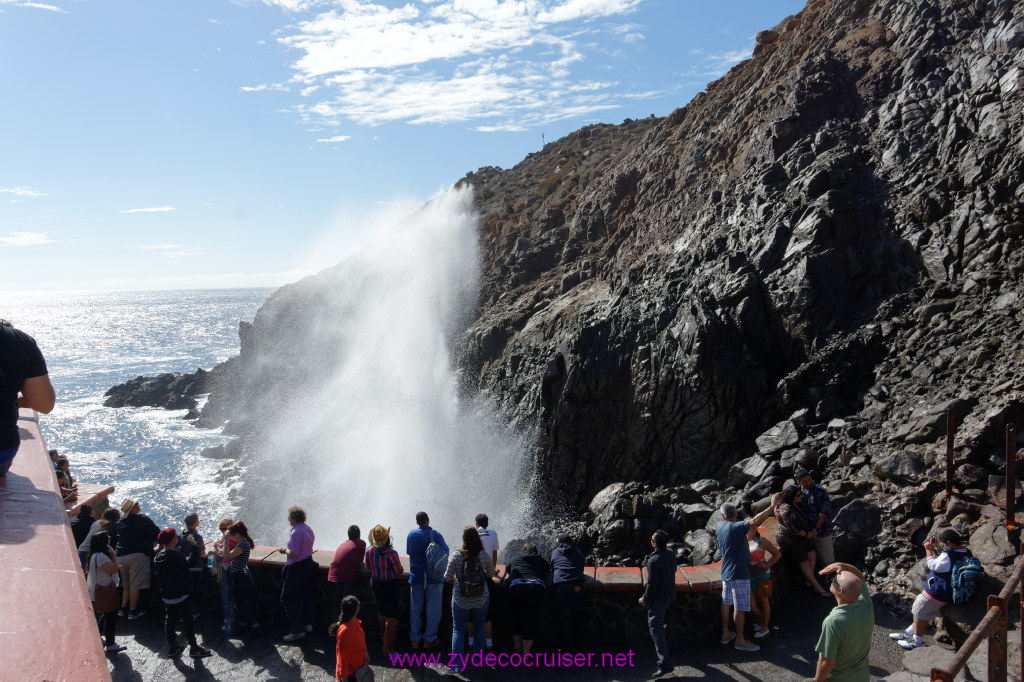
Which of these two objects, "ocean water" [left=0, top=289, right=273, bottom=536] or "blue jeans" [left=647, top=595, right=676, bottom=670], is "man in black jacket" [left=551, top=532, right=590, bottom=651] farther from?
"ocean water" [left=0, top=289, right=273, bottom=536]

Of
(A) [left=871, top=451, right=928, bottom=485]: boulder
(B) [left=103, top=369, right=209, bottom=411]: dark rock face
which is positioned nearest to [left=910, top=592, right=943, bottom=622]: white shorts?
(A) [left=871, top=451, right=928, bottom=485]: boulder

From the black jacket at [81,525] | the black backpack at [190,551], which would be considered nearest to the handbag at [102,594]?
the black backpack at [190,551]

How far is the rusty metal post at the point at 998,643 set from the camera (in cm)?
367

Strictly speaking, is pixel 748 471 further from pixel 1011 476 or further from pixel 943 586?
pixel 943 586

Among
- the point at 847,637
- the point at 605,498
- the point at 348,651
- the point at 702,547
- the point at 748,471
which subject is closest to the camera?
the point at 847,637

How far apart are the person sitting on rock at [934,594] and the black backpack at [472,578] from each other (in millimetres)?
4320

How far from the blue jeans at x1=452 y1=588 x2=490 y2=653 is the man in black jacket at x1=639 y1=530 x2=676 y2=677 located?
1.59m

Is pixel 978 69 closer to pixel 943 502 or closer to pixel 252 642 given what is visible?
pixel 943 502

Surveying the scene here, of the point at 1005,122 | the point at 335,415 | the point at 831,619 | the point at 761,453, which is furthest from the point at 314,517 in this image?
the point at 1005,122

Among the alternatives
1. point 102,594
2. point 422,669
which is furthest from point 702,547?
point 102,594

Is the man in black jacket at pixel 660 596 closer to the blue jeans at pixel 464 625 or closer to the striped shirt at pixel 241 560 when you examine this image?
the blue jeans at pixel 464 625

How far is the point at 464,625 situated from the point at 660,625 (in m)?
1.91

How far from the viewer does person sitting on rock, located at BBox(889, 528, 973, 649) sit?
641cm

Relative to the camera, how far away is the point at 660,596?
6.25m
